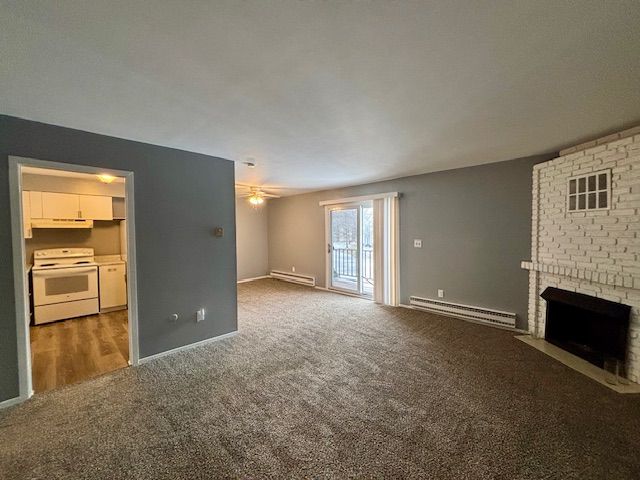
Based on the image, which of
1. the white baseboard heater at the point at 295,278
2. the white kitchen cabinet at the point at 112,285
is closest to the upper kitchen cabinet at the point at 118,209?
the white kitchen cabinet at the point at 112,285

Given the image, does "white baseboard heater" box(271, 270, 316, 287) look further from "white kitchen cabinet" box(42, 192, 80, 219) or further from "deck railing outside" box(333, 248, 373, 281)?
"white kitchen cabinet" box(42, 192, 80, 219)

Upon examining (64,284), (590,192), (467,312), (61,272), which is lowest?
(467,312)

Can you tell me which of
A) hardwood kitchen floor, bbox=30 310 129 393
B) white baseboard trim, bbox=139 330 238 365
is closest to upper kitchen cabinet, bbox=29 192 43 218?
hardwood kitchen floor, bbox=30 310 129 393

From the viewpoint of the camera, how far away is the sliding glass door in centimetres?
555

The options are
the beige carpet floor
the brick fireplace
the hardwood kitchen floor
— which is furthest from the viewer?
the hardwood kitchen floor

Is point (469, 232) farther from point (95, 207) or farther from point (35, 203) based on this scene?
point (35, 203)

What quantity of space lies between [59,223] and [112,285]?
1.30m

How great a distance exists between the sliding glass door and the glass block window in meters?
3.09

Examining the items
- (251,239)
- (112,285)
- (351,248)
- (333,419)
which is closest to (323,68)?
(333,419)

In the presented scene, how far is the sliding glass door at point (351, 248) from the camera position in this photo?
18.2ft

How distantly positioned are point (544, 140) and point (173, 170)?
422 cm

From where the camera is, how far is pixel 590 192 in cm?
277

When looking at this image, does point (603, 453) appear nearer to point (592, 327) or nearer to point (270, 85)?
point (592, 327)

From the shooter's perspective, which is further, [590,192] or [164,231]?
[164,231]
